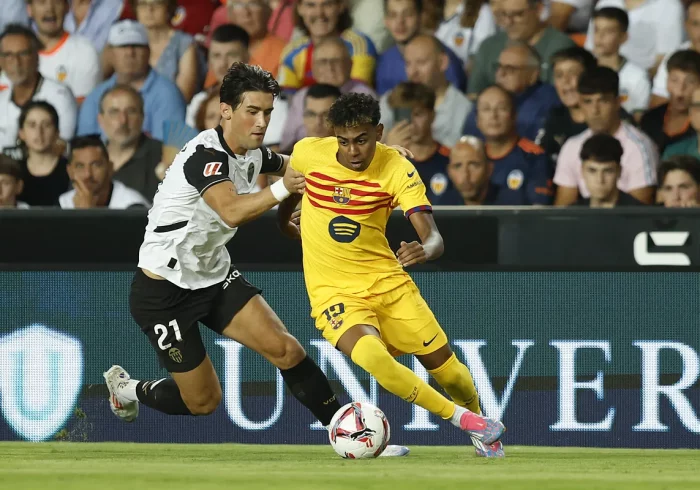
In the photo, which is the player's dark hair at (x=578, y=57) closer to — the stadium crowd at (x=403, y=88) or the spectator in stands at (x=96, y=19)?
the stadium crowd at (x=403, y=88)

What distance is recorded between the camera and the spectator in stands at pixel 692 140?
7.94m

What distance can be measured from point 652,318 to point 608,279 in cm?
34

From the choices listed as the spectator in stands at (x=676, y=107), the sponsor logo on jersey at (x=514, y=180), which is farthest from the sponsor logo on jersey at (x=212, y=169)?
the spectator in stands at (x=676, y=107)

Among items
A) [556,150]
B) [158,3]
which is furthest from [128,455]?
[158,3]

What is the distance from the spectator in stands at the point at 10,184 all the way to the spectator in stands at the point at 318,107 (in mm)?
2167

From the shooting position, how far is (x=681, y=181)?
772cm

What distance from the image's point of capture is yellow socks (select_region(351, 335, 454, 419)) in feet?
18.1

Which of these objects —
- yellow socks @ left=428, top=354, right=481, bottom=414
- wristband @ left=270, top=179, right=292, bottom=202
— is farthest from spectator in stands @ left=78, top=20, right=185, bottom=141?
wristband @ left=270, top=179, right=292, bottom=202

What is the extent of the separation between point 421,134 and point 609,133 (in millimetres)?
1315

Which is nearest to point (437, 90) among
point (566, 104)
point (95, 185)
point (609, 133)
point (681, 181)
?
point (566, 104)

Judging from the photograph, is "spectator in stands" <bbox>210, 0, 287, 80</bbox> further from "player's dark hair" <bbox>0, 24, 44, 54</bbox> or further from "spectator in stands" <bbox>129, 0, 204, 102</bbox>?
"player's dark hair" <bbox>0, 24, 44, 54</bbox>

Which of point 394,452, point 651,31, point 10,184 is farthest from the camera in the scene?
point 651,31

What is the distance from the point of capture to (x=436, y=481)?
175 inches

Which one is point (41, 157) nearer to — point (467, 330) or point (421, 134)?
point (421, 134)
